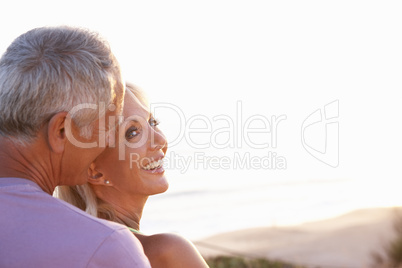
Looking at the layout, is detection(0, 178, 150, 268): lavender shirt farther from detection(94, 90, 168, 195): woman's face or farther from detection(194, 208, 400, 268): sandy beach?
detection(194, 208, 400, 268): sandy beach

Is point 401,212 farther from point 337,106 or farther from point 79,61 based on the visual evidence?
point 337,106

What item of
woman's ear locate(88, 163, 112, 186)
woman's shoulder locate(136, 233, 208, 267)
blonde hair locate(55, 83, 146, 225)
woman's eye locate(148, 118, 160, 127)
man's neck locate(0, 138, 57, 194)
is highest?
woman's eye locate(148, 118, 160, 127)

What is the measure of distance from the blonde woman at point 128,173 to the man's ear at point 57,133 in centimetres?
72

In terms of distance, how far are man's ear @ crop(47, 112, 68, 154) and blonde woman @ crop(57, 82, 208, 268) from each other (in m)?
0.72

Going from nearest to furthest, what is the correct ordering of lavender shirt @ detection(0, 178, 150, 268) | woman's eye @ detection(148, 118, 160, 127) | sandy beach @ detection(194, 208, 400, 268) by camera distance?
lavender shirt @ detection(0, 178, 150, 268)
woman's eye @ detection(148, 118, 160, 127)
sandy beach @ detection(194, 208, 400, 268)

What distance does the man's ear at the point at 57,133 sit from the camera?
6.42 ft

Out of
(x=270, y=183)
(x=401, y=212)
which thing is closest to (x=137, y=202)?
(x=401, y=212)

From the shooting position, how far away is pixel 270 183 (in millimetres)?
17312

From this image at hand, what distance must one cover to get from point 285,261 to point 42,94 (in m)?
4.85

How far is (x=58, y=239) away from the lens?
1.70m

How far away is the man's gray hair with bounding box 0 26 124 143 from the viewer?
76.4 inches

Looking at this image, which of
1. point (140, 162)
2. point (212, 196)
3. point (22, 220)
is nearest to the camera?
point (22, 220)

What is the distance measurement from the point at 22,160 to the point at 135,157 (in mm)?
854

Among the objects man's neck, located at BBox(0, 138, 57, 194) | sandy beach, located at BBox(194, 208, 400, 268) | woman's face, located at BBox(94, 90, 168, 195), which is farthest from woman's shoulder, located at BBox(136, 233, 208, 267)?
sandy beach, located at BBox(194, 208, 400, 268)
